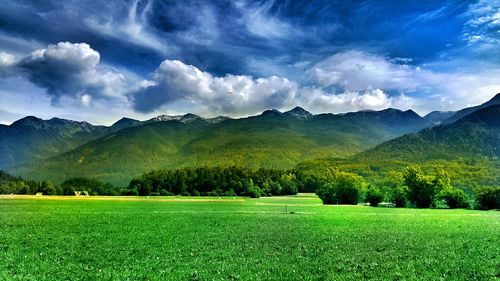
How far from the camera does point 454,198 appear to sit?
12862cm

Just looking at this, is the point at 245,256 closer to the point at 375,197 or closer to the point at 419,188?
the point at 419,188

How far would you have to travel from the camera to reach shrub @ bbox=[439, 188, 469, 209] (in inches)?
5064

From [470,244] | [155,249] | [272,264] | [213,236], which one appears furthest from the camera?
[213,236]

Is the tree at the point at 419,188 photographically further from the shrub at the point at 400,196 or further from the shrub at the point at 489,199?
the shrub at the point at 489,199

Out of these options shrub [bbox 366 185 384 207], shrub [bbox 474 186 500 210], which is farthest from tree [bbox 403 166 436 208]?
shrub [bbox 474 186 500 210]

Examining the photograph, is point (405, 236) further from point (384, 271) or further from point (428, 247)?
point (384, 271)

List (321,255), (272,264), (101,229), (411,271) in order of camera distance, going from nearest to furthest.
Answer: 1. (411,271)
2. (272,264)
3. (321,255)
4. (101,229)

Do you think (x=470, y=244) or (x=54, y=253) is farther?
(x=470, y=244)

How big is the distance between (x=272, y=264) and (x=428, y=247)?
14408 mm

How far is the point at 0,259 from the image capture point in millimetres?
27047

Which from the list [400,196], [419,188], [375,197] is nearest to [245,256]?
[419,188]

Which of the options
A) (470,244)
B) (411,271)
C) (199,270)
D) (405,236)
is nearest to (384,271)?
(411,271)

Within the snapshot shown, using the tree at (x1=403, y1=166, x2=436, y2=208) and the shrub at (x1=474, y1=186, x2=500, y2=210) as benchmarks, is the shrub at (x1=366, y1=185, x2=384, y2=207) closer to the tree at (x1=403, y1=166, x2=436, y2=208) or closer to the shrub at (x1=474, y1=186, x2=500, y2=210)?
the tree at (x1=403, y1=166, x2=436, y2=208)

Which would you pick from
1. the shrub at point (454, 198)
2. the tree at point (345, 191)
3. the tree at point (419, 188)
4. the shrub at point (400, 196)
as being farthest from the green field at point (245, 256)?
the tree at point (345, 191)
